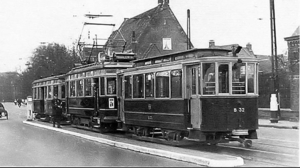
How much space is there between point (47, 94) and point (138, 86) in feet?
55.3

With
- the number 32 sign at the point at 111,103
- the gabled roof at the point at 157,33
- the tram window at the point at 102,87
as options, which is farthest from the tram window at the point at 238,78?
the gabled roof at the point at 157,33

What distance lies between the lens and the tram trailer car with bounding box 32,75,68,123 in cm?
2870

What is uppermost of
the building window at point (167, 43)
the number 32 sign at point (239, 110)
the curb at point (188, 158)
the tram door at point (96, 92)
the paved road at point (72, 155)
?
the building window at point (167, 43)

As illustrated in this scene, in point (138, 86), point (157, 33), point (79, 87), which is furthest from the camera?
point (157, 33)

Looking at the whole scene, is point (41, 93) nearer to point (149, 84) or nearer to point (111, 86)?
point (111, 86)

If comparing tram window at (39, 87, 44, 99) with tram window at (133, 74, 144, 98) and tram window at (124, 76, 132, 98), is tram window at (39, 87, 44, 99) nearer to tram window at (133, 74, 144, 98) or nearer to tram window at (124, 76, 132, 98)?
tram window at (124, 76, 132, 98)

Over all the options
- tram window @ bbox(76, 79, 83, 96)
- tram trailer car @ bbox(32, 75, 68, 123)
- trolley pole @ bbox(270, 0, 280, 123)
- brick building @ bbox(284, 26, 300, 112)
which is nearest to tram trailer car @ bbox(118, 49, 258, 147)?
tram window @ bbox(76, 79, 83, 96)

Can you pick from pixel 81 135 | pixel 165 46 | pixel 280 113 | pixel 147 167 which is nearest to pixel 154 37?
pixel 165 46

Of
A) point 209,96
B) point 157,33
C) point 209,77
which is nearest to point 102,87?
point 209,77

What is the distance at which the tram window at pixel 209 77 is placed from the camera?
42.6 feet

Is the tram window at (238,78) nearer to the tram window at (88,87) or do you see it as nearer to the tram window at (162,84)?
the tram window at (162,84)

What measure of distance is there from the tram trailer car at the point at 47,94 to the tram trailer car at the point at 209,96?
13542 mm

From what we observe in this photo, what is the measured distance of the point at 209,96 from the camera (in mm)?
12883

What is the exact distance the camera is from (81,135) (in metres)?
18.7
